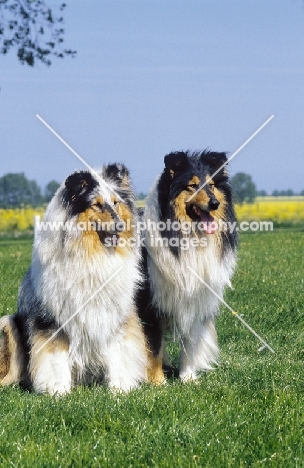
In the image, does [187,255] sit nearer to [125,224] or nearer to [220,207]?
[220,207]

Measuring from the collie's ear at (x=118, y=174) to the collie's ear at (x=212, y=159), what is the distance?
2.41 feet

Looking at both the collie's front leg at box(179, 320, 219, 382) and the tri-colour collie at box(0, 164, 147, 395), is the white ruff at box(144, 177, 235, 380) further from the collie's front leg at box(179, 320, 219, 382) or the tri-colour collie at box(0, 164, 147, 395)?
the tri-colour collie at box(0, 164, 147, 395)

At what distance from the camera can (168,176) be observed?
5.75m

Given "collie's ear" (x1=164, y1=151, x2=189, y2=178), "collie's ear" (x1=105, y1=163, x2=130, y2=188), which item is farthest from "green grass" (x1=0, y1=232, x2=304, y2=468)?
"collie's ear" (x1=164, y1=151, x2=189, y2=178)

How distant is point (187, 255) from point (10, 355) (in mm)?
1785

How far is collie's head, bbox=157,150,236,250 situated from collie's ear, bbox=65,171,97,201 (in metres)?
0.72

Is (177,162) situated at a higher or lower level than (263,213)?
higher

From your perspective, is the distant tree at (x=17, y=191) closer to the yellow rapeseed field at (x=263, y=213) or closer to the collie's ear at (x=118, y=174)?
the yellow rapeseed field at (x=263, y=213)

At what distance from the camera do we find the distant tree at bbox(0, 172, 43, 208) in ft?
88.6

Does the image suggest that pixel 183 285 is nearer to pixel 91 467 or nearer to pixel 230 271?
pixel 230 271

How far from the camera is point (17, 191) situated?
28.6m

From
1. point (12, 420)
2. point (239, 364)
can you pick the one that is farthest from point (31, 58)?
point (12, 420)

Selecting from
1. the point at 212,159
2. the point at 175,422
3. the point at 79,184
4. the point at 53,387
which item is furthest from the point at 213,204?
the point at 53,387

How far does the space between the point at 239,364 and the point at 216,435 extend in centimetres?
237
